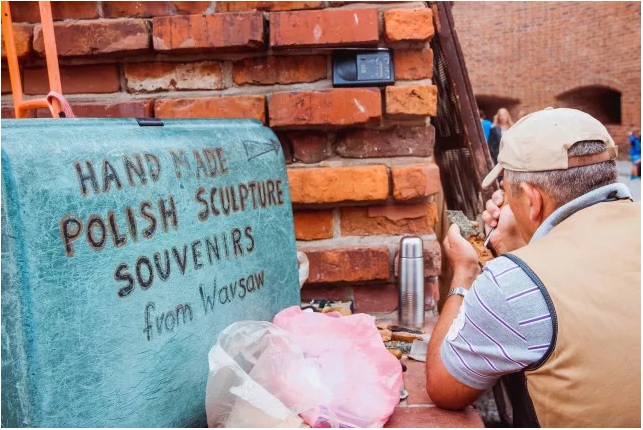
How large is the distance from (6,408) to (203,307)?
14.4 inches

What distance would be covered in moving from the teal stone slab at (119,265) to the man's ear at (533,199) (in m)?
0.62

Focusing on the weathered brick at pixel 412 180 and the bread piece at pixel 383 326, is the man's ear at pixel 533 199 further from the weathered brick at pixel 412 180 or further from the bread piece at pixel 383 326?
the bread piece at pixel 383 326

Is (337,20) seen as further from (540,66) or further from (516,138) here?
(540,66)

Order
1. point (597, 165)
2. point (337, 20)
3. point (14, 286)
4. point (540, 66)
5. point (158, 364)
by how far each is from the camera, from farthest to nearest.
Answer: point (540, 66), point (337, 20), point (597, 165), point (158, 364), point (14, 286)

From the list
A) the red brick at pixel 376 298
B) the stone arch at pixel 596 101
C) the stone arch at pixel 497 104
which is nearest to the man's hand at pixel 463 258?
the red brick at pixel 376 298

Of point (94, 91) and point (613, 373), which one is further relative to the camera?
point (94, 91)

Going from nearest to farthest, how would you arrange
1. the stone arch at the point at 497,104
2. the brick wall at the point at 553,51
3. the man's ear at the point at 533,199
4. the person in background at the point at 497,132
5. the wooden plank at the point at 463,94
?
the man's ear at the point at 533,199 < the wooden plank at the point at 463,94 < the person in background at the point at 497,132 < the brick wall at the point at 553,51 < the stone arch at the point at 497,104

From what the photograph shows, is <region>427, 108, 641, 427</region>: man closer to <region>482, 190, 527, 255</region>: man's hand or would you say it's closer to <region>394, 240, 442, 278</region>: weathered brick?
<region>482, 190, 527, 255</region>: man's hand

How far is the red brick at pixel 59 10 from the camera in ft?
5.01

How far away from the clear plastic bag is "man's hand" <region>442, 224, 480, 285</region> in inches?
15.3

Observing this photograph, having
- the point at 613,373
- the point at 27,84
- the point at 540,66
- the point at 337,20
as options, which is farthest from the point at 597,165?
the point at 540,66

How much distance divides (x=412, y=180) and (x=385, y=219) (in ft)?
0.47

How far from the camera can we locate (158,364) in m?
0.98

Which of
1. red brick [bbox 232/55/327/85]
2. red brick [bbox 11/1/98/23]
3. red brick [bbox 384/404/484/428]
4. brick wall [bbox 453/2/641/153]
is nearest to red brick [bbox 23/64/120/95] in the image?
red brick [bbox 11/1/98/23]
